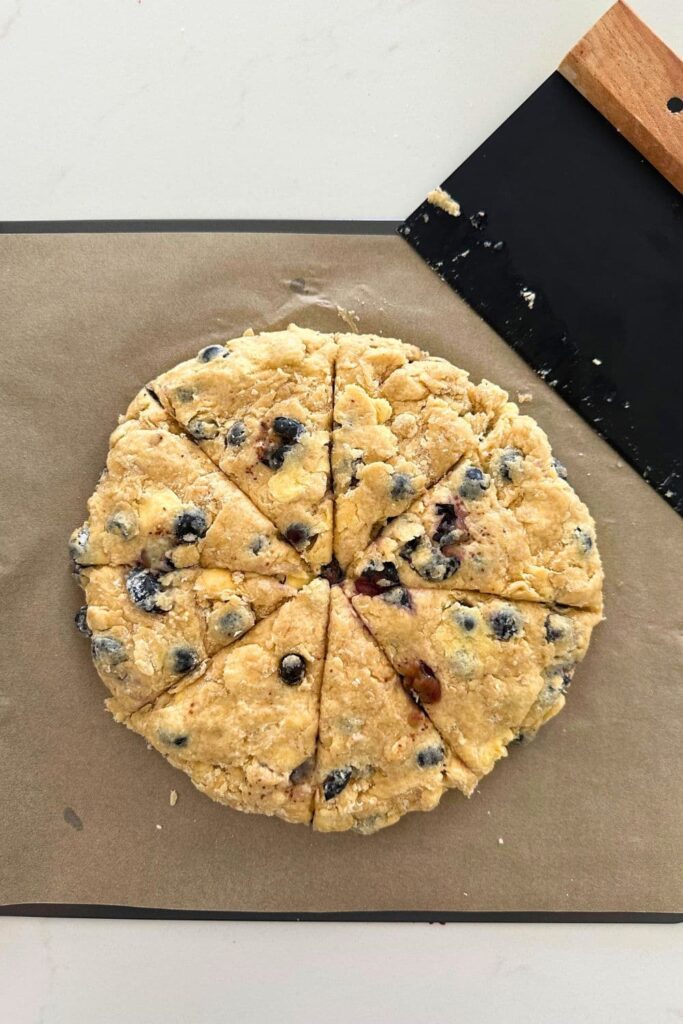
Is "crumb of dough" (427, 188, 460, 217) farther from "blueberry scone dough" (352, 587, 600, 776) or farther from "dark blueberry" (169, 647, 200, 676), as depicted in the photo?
"dark blueberry" (169, 647, 200, 676)

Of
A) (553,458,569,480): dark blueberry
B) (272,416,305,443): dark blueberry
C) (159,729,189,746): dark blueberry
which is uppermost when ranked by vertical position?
(553,458,569,480): dark blueberry

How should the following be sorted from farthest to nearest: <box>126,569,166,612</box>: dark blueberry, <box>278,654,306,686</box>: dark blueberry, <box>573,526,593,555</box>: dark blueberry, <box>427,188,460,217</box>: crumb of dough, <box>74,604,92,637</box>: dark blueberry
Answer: <box>427,188,460,217</box>: crumb of dough → <box>74,604,92,637</box>: dark blueberry → <box>573,526,593,555</box>: dark blueberry → <box>126,569,166,612</box>: dark blueberry → <box>278,654,306,686</box>: dark blueberry

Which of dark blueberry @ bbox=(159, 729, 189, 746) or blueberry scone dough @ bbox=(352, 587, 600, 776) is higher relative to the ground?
blueberry scone dough @ bbox=(352, 587, 600, 776)

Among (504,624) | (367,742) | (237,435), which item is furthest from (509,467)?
(367,742)

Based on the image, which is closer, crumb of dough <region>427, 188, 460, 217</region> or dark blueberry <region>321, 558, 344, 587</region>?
dark blueberry <region>321, 558, 344, 587</region>

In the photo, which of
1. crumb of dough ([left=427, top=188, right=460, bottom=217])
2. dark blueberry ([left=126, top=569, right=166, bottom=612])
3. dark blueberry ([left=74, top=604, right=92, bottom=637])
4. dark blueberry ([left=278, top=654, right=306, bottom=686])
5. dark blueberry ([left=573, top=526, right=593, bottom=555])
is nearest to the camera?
dark blueberry ([left=278, top=654, right=306, bottom=686])

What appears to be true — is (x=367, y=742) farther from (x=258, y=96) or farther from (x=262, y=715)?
(x=258, y=96)

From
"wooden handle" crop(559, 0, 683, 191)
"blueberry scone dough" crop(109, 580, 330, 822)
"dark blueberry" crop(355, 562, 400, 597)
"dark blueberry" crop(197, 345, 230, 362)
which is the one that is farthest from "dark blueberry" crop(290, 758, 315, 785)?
"wooden handle" crop(559, 0, 683, 191)

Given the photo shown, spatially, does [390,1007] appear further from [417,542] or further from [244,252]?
[244,252]

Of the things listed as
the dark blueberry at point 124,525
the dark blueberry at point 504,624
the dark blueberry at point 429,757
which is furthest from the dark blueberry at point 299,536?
the dark blueberry at point 429,757
